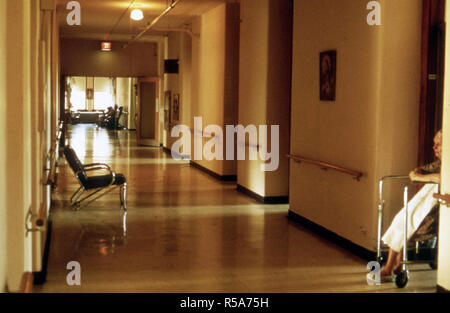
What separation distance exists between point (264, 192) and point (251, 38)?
2660 millimetres

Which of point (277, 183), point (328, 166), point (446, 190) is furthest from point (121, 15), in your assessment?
point (446, 190)

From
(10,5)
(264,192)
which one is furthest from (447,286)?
(264,192)

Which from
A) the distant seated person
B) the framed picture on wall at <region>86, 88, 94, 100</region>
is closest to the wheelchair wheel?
the distant seated person

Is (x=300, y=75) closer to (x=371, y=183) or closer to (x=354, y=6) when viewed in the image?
(x=354, y=6)

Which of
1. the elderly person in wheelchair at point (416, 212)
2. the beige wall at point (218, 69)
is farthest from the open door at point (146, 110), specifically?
the elderly person in wheelchair at point (416, 212)

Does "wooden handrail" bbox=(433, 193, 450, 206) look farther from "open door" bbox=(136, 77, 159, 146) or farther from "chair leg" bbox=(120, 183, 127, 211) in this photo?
"open door" bbox=(136, 77, 159, 146)

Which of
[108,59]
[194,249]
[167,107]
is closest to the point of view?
[194,249]

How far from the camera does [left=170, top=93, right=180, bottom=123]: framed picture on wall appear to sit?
17906mm

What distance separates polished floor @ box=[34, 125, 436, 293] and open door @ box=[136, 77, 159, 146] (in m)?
11.5

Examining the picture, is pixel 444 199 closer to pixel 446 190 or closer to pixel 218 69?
pixel 446 190

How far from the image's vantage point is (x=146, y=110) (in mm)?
23203

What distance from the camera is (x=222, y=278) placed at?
19.2 ft

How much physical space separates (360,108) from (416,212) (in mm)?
1431

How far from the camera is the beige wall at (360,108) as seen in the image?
20.7 feet
